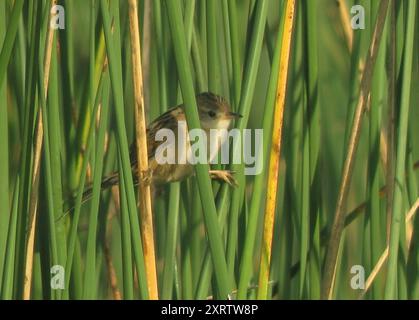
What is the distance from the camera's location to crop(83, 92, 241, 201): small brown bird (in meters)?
3.46

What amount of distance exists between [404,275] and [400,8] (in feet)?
2.90

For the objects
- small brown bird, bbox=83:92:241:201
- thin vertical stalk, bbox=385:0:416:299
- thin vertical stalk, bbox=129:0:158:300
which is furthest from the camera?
small brown bird, bbox=83:92:241:201

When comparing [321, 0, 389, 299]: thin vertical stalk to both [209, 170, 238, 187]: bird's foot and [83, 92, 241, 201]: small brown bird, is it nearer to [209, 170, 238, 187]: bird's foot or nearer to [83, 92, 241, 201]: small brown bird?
[209, 170, 238, 187]: bird's foot

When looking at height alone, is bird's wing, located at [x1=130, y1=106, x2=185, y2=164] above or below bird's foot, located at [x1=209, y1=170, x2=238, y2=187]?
above

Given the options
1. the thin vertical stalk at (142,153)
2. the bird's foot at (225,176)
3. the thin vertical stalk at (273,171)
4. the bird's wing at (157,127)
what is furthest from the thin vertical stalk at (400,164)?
the bird's wing at (157,127)

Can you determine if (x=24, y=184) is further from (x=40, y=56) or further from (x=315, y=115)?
(x=315, y=115)

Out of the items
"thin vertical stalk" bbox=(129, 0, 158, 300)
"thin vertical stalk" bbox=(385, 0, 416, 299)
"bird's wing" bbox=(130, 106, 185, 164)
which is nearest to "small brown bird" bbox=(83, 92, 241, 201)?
"bird's wing" bbox=(130, 106, 185, 164)

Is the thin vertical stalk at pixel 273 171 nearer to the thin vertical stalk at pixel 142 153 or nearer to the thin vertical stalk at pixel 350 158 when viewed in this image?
the thin vertical stalk at pixel 350 158

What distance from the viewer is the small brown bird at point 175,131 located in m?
3.46

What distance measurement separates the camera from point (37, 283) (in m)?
2.87

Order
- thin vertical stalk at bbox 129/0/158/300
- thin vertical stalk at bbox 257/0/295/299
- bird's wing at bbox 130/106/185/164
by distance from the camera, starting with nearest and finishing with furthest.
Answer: thin vertical stalk at bbox 129/0/158/300, thin vertical stalk at bbox 257/0/295/299, bird's wing at bbox 130/106/185/164

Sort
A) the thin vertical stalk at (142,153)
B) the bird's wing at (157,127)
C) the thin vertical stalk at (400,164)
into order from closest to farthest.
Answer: the thin vertical stalk at (400,164) < the thin vertical stalk at (142,153) < the bird's wing at (157,127)

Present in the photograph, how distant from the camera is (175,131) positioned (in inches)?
155
